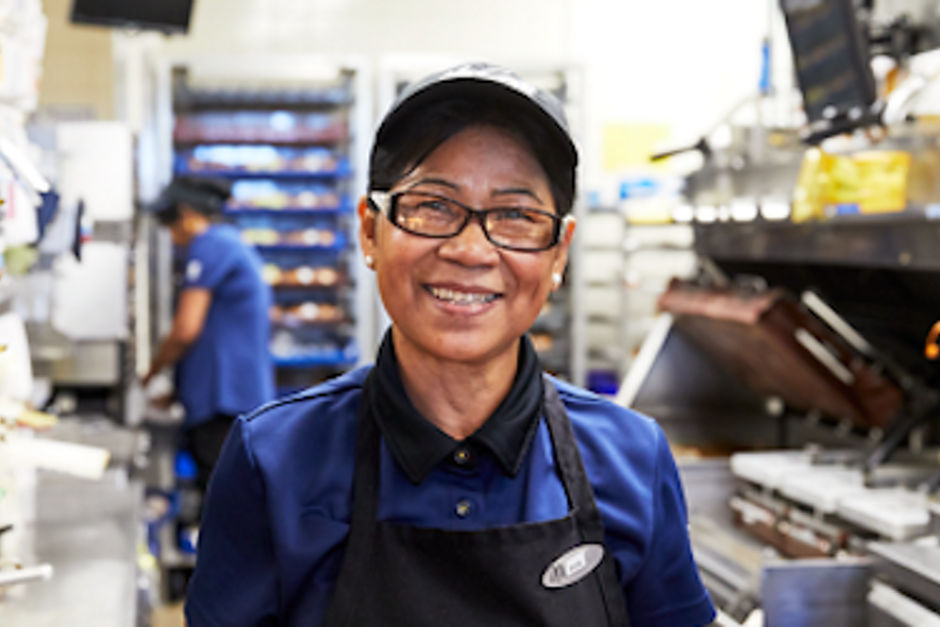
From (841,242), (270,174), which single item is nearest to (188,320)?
(270,174)

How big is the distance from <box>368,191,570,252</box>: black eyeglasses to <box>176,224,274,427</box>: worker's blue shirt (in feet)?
10.8

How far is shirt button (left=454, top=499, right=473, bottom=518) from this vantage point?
110 cm

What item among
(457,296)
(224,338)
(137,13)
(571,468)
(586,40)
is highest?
(586,40)

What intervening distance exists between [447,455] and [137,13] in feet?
10.8

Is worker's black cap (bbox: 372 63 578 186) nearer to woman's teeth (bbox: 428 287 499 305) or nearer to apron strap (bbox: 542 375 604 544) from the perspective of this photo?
woman's teeth (bbox: 428 287 499 305)

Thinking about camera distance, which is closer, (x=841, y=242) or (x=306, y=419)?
(x=306, y=419)

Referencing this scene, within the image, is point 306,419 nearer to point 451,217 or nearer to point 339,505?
point 339,505

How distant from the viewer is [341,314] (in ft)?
19.5

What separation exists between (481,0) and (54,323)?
4.63 m

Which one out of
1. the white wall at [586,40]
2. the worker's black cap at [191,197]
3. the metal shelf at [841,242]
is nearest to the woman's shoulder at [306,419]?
the metal shelf at [841,242]

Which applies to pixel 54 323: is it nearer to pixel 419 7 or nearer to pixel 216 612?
pixel 216 612

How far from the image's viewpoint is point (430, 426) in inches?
43.9

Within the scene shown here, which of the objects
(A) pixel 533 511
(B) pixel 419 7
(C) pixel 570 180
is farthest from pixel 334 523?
(B) pixel 419 7

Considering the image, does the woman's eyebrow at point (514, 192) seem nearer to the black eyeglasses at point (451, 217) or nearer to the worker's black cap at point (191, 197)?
the black eyeglasses at point (451, 217)
